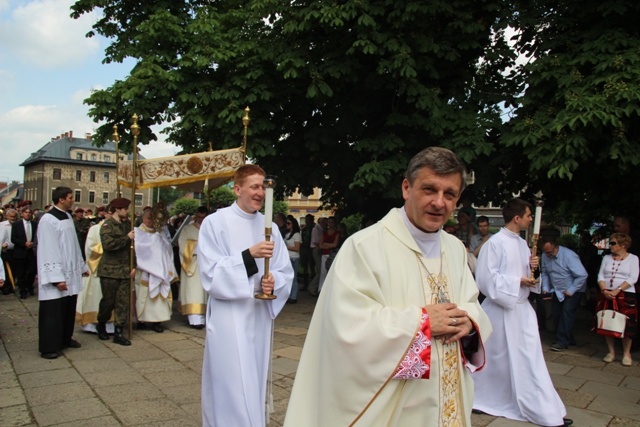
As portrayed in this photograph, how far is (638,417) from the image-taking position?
5254 millimetres

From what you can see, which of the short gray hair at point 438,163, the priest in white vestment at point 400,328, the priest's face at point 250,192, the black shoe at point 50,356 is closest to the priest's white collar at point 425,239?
the priest in white vestment at point 400,328

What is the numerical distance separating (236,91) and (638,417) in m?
8.26

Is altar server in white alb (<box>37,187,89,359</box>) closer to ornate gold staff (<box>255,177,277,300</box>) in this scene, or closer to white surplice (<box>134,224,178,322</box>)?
white surplice (<box>134,224,178,322</box>)

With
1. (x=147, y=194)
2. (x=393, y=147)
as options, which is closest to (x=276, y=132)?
(x=393, y=147)

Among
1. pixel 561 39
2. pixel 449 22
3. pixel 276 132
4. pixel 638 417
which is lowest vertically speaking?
pixel 638 417

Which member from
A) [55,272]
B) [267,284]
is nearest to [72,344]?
[55,272]

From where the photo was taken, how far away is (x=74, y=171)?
76.8 metres

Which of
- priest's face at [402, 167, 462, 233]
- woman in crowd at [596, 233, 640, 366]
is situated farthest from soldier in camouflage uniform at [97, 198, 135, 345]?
woman in crowd at [596, 233, 640, 366]

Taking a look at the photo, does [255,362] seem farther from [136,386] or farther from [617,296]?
[617,296]

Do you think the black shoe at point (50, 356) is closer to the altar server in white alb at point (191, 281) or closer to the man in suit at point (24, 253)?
the altar server in white alb at point (191, 281)

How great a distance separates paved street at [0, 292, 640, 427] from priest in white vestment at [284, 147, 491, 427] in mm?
→ 2510

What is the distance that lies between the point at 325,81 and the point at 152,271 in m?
4.83

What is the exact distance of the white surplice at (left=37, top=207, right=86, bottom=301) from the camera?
22.1ft

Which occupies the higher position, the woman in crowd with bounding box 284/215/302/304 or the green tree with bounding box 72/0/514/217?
the green tree with bounding box 72/0/514/217
